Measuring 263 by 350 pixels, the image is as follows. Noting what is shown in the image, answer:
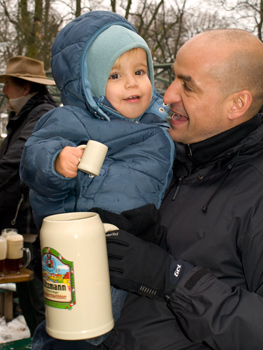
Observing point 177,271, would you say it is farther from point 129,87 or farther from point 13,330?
point 13,330

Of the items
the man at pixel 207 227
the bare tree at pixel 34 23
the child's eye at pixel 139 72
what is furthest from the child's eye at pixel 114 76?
the bare tree at pixel 34 23

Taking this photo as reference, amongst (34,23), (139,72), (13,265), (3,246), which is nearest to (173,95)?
(139,72)

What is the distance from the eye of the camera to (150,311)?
1583 mm

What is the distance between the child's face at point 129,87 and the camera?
6.36 ft

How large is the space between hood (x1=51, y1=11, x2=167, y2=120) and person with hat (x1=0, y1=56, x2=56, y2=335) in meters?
2.10

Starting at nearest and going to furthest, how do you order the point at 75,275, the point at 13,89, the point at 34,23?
1. the point at 75,275
2. the point at 13,89
3. the point at 34,23

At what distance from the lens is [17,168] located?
400 centimetres

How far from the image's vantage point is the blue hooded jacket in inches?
67.0

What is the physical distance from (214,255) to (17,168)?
110 inches

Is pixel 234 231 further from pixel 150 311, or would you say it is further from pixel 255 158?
pixel 150 311

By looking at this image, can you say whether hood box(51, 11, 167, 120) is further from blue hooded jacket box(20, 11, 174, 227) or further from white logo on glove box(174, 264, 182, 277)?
white logo on glove box(174, 264, 182, 277)

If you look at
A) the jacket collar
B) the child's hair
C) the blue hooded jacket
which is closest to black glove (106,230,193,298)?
the blue hooded jacket

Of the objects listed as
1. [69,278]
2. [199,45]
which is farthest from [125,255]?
[199,45]

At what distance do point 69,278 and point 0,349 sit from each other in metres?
3.20
